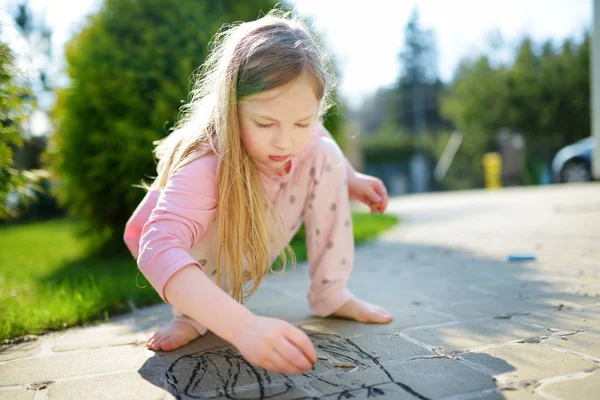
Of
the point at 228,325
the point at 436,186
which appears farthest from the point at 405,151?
the point at 228,325

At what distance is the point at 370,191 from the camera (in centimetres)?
217

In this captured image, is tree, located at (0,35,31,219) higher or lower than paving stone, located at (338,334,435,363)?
higher

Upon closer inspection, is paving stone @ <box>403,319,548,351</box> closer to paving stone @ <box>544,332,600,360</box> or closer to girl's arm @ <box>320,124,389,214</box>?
paving stone @ <box>544,332,600,360</box>

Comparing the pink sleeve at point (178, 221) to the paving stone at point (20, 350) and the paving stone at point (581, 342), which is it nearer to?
the paving stone at point (20, 350)

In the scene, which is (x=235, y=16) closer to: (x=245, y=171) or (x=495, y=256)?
(x=495, y=256)

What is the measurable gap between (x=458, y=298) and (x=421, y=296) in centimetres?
16

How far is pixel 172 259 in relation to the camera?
142 cm

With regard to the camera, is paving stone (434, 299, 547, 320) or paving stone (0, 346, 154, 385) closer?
paving stone (0, 346, 154, 385)

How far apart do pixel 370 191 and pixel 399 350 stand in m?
0.72

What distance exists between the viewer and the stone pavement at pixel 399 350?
4.49 feet

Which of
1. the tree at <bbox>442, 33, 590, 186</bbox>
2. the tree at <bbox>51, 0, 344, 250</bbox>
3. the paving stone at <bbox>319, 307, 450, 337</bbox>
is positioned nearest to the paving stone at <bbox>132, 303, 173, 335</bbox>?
the paving stone at <bbox>319, 307, 450, 337</bbox>

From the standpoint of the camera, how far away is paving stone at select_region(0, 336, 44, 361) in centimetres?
186

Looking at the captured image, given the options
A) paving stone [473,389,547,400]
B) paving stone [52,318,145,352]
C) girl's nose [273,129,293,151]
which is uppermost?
girl's nose [273,129,293,151]

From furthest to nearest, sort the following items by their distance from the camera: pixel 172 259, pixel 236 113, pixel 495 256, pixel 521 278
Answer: pixel 495 256 < pixel 521 278 < pixel 236 113 < pixel 172 259
